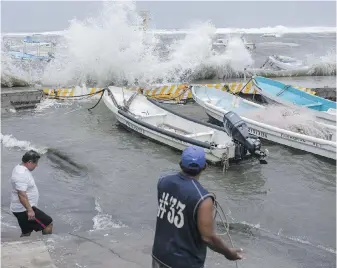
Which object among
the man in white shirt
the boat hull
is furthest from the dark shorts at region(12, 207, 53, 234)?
the boat hull

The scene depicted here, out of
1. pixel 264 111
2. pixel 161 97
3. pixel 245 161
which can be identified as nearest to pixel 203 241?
pixel 245 161

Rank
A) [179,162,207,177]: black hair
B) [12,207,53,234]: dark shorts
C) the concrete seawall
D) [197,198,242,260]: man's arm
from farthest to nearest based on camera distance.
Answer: the concrete seawall, [12,207,53,234]: dark shorts, [179,162,207,177]: black hair, [197,198,242,260]: man's arm

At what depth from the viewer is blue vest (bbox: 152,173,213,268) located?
291 centimetres

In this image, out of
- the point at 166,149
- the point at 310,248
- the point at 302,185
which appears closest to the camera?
the point at 310,248

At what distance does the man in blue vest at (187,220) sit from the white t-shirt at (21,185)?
106 inches

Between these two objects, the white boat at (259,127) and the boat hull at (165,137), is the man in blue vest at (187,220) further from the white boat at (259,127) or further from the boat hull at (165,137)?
the white boat at (259,127)

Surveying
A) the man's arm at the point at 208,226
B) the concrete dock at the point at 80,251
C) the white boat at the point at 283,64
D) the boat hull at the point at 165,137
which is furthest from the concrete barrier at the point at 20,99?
the white boat at the point at 283,64

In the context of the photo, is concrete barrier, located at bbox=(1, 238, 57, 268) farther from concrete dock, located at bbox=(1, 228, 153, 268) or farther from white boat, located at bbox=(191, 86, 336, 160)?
white boat, located at bbox=(191, 86, 336, 160)

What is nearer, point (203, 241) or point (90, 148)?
point (203, 241)

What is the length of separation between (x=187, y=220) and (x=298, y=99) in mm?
12585

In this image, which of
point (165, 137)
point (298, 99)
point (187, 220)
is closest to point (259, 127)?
point (165, 137)

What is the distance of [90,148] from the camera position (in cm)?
1141

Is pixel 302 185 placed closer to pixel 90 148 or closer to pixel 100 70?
pixel 90 148

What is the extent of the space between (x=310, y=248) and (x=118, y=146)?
22.1 feet
